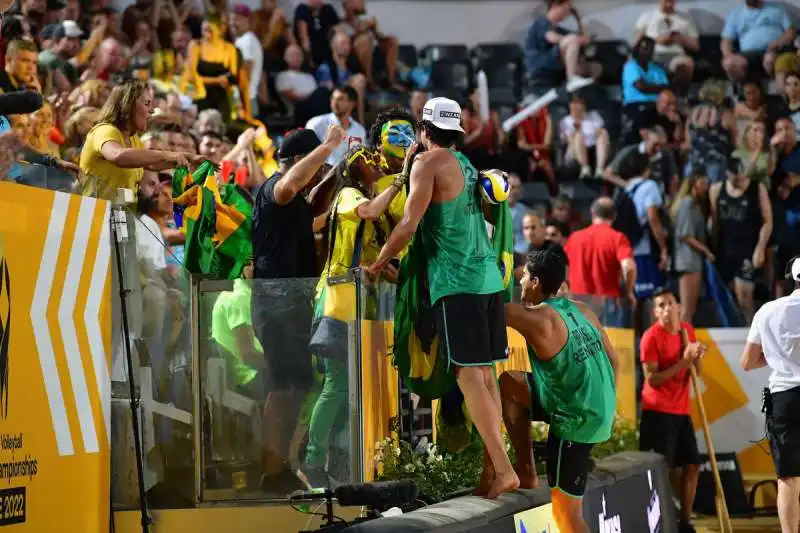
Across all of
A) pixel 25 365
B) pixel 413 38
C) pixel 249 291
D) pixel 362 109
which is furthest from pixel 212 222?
pixel 413 38

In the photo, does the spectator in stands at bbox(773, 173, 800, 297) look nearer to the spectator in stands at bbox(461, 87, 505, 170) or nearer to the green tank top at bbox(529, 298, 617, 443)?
the spectator in stands at bbox(461, 87, 505, 170)

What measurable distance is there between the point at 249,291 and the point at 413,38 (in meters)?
12.3

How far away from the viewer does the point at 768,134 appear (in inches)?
599

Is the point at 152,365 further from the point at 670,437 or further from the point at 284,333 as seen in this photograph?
the point at 670,437

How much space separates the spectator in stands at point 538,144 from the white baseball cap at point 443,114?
9.49 m

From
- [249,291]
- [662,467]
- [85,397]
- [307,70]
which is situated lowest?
[662,467]

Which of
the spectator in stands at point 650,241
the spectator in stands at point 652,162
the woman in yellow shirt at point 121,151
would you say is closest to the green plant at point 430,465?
the woman in yellow shirt at point 121,151

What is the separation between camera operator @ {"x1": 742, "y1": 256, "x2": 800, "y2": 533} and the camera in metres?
8.38

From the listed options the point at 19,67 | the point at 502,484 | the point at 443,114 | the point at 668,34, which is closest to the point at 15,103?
the point at 443,114

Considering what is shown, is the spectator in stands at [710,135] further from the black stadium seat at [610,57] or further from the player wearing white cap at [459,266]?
the player wearing white cap at [459,266]

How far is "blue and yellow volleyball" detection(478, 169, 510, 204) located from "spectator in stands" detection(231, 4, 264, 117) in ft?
29.4

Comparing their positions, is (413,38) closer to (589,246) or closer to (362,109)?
(362,109)

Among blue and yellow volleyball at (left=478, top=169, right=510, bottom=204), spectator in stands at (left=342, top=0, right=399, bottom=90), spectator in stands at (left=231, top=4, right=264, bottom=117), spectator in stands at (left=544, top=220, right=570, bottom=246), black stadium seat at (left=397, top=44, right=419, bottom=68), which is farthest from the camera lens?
black stadium seat at (left=397, top=44, right=419, bottom=68)

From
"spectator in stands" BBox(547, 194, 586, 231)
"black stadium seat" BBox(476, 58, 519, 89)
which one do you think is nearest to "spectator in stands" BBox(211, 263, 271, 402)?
"spectator in stands" BBox(547, 194, 586, 231)
